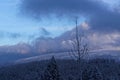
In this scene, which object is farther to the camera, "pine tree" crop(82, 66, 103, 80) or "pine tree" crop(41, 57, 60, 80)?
"pine tree" crop(82, 66, 103, 80)

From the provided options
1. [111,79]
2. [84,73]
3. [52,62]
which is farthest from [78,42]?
[111,79]

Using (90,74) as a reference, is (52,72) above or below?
above

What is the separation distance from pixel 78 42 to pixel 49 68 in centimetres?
964

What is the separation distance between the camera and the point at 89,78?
61.4 metres

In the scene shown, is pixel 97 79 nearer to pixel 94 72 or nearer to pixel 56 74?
pixel 94 72

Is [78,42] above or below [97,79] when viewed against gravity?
above

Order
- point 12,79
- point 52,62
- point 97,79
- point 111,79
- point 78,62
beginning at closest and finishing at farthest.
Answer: point 78,62, point 52,62, point 97,79, point 111,79, point 12,79

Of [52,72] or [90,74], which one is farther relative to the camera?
[90,74]

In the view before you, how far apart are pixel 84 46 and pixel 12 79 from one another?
101714 mm

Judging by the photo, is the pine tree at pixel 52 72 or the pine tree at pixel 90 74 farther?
the pine tree at pixel 90 74

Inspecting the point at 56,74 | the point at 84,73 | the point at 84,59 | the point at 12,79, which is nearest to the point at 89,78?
the point at 84,73

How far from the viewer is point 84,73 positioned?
202ft

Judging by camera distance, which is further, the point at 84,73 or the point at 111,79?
the point at 111,79

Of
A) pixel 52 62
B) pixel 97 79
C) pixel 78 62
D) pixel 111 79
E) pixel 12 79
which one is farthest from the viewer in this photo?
pixel 12 79
